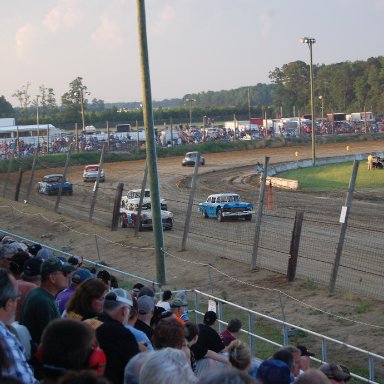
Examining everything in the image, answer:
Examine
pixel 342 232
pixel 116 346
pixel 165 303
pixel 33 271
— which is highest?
pixel 33 271

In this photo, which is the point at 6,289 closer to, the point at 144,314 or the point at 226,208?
the point at 144,314

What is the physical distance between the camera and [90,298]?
6719mm

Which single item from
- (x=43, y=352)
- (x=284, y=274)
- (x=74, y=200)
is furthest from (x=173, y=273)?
(x=74, y=200)

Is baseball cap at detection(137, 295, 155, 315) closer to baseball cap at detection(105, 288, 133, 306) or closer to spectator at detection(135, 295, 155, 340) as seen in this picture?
spectator at detection(135, 295, 155, 340)

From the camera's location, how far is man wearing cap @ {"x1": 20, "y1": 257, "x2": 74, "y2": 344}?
6.94 meters

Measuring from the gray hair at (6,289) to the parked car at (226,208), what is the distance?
2569 centimetres

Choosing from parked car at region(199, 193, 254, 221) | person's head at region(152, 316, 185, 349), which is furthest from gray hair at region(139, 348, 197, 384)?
parked car at region(199, 193, 254, 221)

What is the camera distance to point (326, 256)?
2192 cm

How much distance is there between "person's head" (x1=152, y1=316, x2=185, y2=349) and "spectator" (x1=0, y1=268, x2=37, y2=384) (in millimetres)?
947

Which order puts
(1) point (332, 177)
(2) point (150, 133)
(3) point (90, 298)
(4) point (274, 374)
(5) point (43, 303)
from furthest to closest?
(1) point (332, 177) → (2) point (150, 133) → (5) point (43, 303) → (3) point (90, 298) → (4) point (274, 374)

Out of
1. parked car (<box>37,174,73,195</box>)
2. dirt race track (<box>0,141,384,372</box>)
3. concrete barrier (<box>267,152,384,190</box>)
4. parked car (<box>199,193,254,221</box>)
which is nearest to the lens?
dirt race track (<box>0,141,384,372</box>)

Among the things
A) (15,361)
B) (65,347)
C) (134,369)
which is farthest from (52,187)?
(65,347)

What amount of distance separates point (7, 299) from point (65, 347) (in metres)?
1.29

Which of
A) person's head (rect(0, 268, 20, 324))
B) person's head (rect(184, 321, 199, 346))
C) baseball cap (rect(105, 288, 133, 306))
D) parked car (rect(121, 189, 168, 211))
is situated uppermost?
person's head (rect(0, 268, 20, 324))
